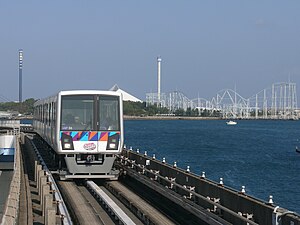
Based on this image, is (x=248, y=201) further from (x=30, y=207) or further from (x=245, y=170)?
(x=245, y=170)

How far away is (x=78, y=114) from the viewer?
20.4 metres

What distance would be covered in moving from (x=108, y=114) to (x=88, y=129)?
2.58 ft

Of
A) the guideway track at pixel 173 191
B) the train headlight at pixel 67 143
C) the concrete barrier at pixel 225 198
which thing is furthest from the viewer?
the train headlight at pixel 67 143

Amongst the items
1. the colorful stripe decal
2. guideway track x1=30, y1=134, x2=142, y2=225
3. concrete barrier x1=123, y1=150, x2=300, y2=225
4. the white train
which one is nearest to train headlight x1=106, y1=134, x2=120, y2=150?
the white train

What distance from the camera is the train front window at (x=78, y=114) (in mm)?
20422

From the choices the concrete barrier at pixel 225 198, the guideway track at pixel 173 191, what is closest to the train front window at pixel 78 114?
the guideway track at pixel 173 191

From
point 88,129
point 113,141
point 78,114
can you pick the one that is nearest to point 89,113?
point 78,114

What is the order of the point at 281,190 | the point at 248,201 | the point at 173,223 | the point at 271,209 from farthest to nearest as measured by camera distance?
the point at 281,190 → the point at 173,223 → the point at 248,201 → the point at 271,209

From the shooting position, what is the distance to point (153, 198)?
18188 mm

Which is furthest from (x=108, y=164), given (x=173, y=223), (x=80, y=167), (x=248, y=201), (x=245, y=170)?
(x=245, y=170)

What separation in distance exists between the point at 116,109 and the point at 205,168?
30660mm

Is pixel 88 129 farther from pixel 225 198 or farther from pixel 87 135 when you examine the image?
pixel 225 198

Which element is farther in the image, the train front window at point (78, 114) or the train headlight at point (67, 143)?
the train front window at point (78, 114)

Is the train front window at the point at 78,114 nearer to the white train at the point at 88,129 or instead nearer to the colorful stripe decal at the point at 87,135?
the white train at the point at 88,129
